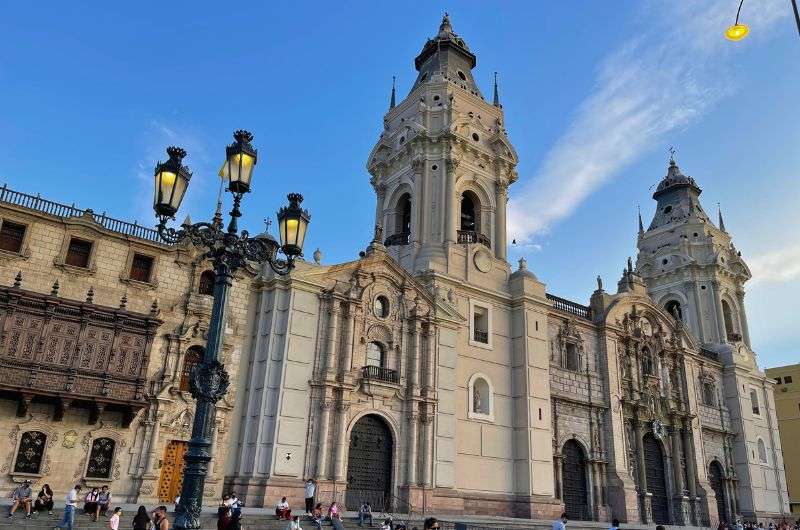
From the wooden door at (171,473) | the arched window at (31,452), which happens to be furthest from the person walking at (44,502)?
the wooden door at (171,473)

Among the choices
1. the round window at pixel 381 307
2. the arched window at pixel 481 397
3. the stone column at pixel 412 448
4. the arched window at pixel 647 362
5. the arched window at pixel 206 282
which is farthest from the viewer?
the arched window at pixel 647 362

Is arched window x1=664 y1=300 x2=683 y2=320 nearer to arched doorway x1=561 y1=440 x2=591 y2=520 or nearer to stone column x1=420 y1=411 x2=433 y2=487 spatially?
arched doorway x1=561 y1=440 x2=591 y2=520

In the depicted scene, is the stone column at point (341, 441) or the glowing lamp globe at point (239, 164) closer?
the glowing lamp globe at point (239, 164)

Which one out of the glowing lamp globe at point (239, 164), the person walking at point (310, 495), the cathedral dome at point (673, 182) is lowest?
the person walking at point (310, 495)

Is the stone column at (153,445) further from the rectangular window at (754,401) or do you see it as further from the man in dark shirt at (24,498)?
the rectangular window at (754,401)

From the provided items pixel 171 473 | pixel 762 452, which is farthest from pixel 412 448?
pixel 762 452

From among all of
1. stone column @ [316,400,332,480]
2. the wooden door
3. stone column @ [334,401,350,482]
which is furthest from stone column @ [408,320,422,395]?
the wooden door

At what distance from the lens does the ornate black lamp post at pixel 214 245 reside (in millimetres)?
9656

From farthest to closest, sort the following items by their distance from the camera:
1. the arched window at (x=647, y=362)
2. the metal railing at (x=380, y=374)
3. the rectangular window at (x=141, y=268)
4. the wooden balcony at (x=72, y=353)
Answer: the arched window at (x=647, y=362) < the metal railing at (x=380, y=374) < the rectangular window at (x=141, y=268) < the wooden balcony at (x=72, y=353)

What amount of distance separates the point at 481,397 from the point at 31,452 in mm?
18948

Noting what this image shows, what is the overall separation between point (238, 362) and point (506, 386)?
13.6 m

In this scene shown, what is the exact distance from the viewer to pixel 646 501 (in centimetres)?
3462

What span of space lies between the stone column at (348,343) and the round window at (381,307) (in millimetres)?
1578

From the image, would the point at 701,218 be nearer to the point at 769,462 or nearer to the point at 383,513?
the point at 769,462
